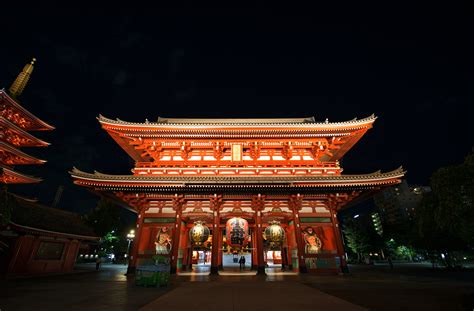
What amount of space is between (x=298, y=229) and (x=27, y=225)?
19514 mm

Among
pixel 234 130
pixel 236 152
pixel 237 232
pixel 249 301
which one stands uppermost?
pixel 234 130

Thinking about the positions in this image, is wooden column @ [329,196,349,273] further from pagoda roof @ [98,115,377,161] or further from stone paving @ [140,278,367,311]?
stone paving @ [140,278,367,311]

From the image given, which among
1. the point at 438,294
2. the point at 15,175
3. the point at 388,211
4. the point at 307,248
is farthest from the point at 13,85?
the point at 388,211

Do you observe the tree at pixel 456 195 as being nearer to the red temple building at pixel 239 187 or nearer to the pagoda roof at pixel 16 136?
the red temple building at pixel 239 187

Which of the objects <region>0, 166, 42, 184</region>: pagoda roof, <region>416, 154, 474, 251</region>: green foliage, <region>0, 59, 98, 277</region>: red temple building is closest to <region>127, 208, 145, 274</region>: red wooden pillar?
<region>0, 59, 98, 277</region>: red temple building

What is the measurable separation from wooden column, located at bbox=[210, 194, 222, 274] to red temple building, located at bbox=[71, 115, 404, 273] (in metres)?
0.06

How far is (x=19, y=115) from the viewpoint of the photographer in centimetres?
2084

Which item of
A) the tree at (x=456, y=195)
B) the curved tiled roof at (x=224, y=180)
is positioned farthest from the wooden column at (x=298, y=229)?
the tree at (x=456, y=195)

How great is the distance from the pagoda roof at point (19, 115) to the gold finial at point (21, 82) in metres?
3.03

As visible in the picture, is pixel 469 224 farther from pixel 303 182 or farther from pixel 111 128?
pixel 111 128

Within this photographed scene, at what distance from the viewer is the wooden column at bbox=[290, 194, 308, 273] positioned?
1418 centimetres

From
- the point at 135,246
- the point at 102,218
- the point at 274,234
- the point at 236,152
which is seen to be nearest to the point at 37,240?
the point at 135,246

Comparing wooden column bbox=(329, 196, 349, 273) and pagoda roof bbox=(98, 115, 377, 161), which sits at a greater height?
pagoda roof bbox=(98, 115, 377, 161)

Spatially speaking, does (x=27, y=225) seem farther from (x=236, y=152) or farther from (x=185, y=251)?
(x=236, y=152)
